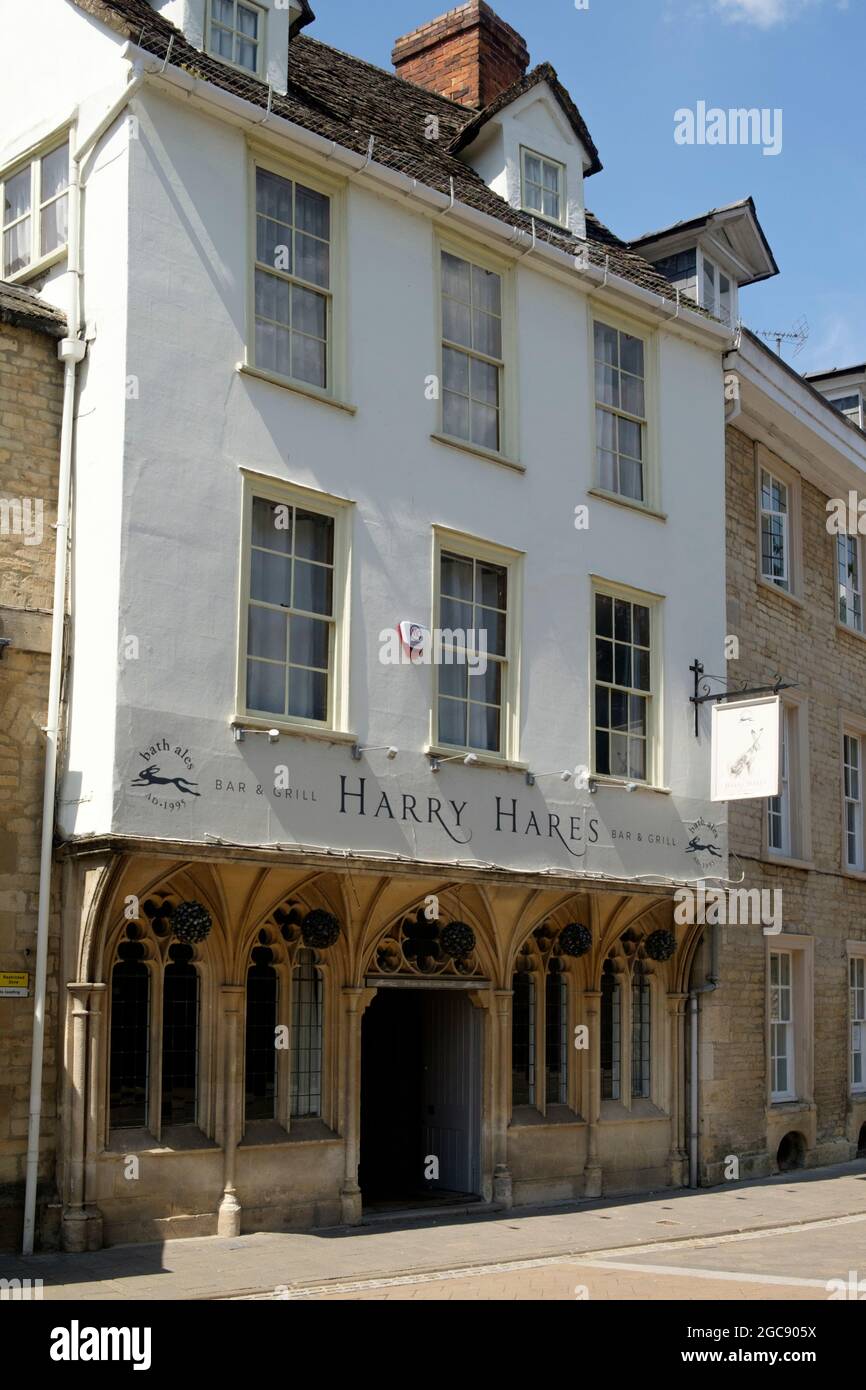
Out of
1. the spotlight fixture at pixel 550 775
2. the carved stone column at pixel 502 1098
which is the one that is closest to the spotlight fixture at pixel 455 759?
the spotlight fixture at pixel 550 775

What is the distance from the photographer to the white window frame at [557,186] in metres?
18.5

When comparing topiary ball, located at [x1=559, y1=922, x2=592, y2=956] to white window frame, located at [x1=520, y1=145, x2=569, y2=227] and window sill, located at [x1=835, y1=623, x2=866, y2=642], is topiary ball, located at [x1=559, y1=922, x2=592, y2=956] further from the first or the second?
window sill, located at [x1=835, y1=623, x2=866, y2=642]

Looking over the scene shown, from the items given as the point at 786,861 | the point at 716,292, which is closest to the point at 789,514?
the point at 716,292

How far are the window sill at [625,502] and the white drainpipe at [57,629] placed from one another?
6.16 metres

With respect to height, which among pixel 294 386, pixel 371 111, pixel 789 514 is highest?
pixel 371 111

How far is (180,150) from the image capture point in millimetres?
13805

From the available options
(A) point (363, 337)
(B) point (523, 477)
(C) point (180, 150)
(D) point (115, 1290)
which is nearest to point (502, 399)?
(B) point (523, 477)

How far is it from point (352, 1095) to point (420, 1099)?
2.50m

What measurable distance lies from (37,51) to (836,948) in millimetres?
15066

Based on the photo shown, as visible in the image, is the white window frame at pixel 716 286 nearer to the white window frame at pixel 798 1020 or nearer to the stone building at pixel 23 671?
the white window frame at pixel 798 1020

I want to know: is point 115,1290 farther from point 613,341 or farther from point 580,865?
point 613,341

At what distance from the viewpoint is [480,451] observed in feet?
53.2

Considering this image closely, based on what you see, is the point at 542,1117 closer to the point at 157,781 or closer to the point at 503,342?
the point at 157,781

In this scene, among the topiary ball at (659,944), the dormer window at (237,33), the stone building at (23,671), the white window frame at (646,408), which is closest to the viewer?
the stone building at (23,671)
